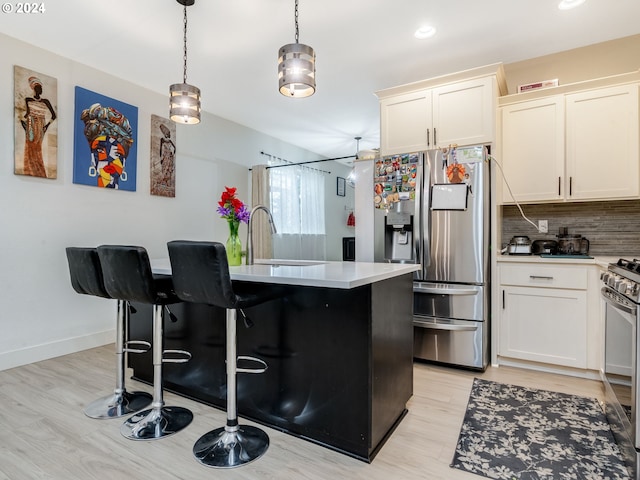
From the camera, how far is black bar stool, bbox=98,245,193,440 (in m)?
1.75

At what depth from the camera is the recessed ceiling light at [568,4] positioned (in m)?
2.35

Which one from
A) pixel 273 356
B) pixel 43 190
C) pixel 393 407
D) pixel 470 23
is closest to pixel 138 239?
pixel 43 190

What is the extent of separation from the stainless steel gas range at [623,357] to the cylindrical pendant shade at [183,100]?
2.59 metres

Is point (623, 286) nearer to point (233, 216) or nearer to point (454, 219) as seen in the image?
point (454, 219)

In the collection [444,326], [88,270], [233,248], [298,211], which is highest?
[298,211]

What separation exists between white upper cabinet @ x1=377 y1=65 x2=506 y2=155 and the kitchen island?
5.34ft

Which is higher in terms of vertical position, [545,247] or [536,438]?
[545,247]

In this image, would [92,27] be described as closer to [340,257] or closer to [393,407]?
[393,407]

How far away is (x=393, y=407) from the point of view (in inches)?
73.8

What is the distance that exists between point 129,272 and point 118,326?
585 millimetres

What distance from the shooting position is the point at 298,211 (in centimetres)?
546

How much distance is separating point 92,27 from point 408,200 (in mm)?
2845

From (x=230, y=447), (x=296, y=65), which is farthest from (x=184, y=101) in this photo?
(x=230, y=447)

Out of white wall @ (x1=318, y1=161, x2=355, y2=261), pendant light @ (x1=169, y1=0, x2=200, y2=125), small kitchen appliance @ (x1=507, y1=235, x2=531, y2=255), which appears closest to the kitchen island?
pendant light @ (x1=169, y1=0, x2=200, y2=125)
